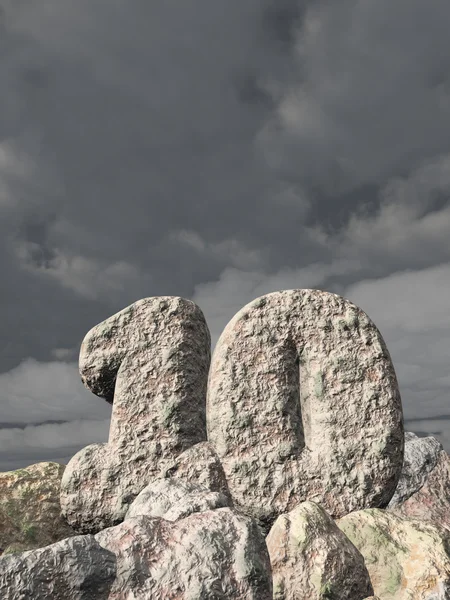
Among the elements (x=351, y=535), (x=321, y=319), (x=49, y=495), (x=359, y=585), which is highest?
(x=321, y=319)

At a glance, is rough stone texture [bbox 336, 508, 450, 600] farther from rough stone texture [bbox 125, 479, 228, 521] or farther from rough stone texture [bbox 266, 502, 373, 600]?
rough stone texture [bbox 125, 479, 228, 521]

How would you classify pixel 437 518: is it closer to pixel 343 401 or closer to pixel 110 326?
pixel 343 401

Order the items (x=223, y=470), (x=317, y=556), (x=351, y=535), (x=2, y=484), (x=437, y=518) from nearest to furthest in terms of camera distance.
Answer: (x=317, y=556) < (x=351, y=535) < (x=223, y=470) < (x=2, y=484) < (x=437, y=518)

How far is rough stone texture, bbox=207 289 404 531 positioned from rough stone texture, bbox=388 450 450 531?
2.27m

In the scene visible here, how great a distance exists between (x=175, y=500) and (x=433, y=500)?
18.9 feet

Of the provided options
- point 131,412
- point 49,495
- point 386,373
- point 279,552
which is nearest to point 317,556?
point 279,552

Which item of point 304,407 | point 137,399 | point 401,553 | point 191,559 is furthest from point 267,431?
point 191,559

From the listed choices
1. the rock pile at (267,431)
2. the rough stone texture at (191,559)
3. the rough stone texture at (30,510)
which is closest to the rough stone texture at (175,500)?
the rock pile at (267,431)

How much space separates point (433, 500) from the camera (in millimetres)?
10398

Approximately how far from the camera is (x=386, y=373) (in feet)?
27.6

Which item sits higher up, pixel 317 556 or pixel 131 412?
pixel 131 412

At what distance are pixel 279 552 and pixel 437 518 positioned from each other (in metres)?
4.92

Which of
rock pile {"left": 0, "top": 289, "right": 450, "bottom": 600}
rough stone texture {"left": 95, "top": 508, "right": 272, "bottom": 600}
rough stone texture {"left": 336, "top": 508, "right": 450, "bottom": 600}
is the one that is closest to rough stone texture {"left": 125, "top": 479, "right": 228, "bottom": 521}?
rock pile {"left": 0, "top": 289, "right": 450, "bottom": 600}

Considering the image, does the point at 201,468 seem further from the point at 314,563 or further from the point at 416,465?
the point at 416,465
